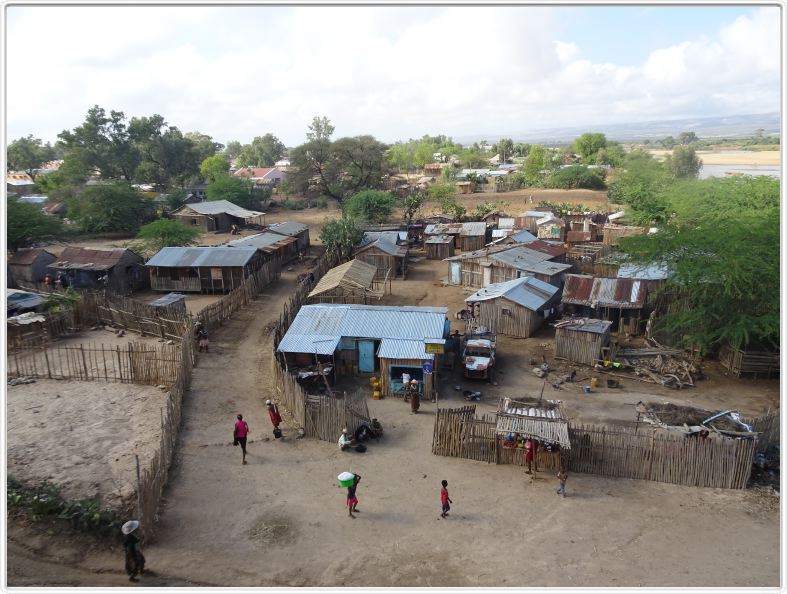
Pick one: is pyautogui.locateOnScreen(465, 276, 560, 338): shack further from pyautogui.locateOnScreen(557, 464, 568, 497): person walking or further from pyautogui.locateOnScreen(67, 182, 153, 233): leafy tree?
pyautogui.locateOnScreen(67, 182, 153, 233): leafy tree

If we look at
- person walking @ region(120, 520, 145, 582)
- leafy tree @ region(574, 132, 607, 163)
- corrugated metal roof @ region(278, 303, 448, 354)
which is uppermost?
leafy tree @ region(574, 132, 607, 163)

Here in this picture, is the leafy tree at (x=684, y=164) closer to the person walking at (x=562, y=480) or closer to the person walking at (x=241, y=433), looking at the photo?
the person walking at (x=562, y=480)

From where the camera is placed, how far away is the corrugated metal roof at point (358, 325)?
770 inches

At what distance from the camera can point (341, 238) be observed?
119 ft

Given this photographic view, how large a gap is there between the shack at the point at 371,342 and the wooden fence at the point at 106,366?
152 inches

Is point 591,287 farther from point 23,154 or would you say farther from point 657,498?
point 23,154

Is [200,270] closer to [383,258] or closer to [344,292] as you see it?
[344,292]

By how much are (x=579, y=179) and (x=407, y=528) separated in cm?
7017

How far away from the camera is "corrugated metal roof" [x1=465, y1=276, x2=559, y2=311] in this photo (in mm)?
24609

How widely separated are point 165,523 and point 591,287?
66.1 feet

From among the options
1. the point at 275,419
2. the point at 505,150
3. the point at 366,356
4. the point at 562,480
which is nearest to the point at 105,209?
the point at 366,356

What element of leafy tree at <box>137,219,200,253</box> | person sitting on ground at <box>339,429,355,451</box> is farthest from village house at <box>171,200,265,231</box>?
person sitting on ground at <box>339,429,355,451</box>

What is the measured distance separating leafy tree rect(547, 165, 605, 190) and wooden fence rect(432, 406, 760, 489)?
63637 millimetres

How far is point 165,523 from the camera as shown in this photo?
38.5 ft
